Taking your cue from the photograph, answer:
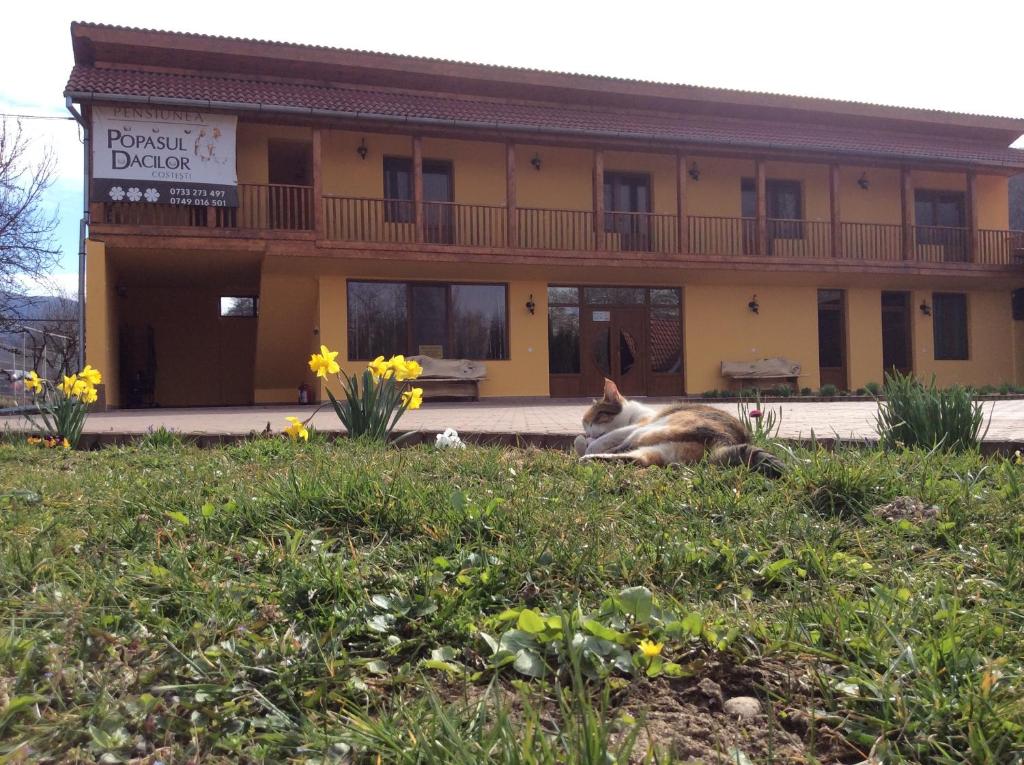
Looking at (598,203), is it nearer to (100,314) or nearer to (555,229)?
(555,229)

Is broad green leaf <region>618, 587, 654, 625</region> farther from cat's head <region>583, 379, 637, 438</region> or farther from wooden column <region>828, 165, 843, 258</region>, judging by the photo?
wooden column <region>828, 165, 843, 258</region>

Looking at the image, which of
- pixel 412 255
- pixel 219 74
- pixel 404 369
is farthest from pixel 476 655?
pixel 219 74

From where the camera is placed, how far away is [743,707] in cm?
148

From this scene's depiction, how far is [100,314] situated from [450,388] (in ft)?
23.2

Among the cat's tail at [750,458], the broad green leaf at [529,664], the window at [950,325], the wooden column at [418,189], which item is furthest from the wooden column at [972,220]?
the broad green leaf at [529,664]

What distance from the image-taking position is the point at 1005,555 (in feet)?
7.01

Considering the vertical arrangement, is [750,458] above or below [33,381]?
below

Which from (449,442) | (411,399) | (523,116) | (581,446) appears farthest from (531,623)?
(523,116)

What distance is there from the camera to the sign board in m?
14.0

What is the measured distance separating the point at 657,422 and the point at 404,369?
176cm

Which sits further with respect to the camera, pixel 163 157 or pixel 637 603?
pixel 163 157

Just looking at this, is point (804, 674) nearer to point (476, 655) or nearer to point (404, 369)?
point (476, 655)

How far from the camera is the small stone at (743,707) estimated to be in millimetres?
1468

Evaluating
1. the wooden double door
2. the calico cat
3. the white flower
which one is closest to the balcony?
the wooden double door
